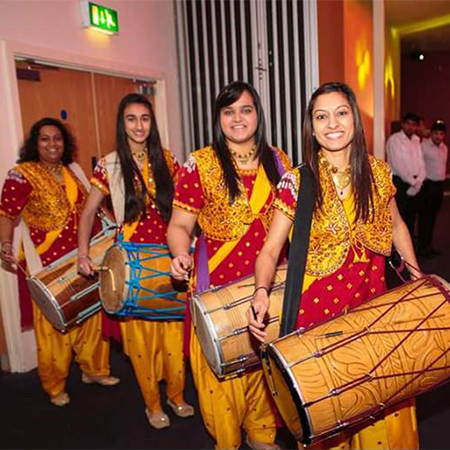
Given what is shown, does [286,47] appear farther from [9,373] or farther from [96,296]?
[9,373]

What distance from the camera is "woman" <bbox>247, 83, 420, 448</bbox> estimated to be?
5.25 feet

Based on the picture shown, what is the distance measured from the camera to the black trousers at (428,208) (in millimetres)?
6305

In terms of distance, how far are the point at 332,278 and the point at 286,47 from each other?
3.24 m

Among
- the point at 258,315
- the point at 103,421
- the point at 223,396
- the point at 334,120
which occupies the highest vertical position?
the point at 334,120

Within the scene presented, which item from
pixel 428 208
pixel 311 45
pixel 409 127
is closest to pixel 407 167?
pixel 409 127

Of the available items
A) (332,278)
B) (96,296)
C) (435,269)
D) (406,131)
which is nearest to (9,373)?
(96,296)

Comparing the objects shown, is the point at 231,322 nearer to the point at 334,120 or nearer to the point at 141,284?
the point at 141,284

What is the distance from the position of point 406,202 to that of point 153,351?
440 centimetres

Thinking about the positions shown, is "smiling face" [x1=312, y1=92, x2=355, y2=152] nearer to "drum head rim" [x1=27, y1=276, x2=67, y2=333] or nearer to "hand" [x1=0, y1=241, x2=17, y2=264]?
"drum head rim" [x1=27, y1=276, x2=67, y2=333]

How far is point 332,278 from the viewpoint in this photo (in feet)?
5.36

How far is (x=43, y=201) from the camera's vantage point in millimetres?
2861

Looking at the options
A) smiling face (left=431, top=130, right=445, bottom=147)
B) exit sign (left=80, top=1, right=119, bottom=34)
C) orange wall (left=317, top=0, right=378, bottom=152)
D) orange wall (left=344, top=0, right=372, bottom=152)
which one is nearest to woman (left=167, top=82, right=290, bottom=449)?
exit sign (left=80, top=1, right=119, bottom=34)

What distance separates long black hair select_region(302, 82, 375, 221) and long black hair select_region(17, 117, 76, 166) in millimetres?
1862

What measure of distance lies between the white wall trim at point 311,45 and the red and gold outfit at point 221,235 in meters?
2.59
